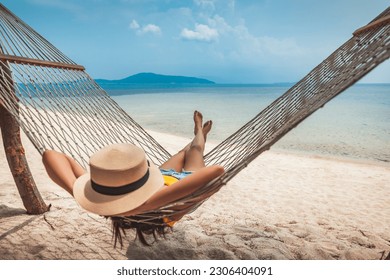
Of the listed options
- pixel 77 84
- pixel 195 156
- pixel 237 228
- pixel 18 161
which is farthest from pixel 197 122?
pixel 18 161

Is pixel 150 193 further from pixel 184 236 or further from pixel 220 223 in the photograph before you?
pixel 220 223

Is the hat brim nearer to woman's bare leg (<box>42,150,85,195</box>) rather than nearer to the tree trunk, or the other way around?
woman's bare leg (<box>42,150,85,195</box>)

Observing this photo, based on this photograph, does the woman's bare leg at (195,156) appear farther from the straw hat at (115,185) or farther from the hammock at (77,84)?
the straw hat at (115,185)

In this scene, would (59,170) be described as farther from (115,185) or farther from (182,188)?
(182,188)

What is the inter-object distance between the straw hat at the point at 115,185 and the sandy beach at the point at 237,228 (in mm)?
679

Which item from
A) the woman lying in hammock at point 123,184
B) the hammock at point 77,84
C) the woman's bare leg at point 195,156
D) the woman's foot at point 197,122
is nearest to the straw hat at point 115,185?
the woman lying in hammock at point 123,184

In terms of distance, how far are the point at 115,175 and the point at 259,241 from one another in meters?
1.13

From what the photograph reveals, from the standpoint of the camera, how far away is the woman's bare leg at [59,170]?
122 cm

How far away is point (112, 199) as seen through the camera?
113 cm

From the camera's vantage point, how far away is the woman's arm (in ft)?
3.56

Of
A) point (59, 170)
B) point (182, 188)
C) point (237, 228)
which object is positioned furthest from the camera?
point (237, 228)

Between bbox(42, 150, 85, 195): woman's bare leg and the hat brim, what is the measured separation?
0.04 metres

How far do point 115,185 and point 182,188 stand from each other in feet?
0.86
